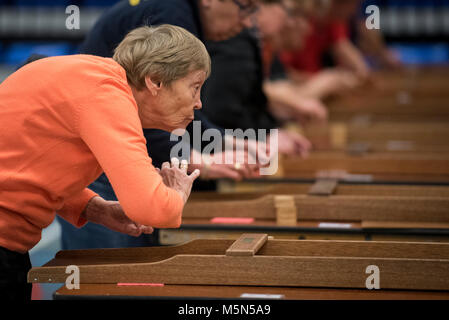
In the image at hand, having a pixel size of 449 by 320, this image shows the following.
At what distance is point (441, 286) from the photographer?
4.98 feet

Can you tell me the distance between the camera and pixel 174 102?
1604mm

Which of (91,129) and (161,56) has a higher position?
(161,56)

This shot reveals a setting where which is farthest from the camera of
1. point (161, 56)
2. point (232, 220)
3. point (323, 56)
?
point (323, 56)

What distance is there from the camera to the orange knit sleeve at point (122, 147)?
141 centimetres

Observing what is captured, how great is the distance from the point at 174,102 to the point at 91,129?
0.26 metres

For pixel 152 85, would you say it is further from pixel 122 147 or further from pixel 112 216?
pixel 112 216

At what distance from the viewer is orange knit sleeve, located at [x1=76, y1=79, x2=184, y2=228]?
1.41m

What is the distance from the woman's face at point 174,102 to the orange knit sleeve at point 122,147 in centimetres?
14

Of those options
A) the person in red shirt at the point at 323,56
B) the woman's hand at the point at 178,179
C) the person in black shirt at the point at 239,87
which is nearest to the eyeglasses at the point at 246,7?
the person in black shirt at the point at 239,87

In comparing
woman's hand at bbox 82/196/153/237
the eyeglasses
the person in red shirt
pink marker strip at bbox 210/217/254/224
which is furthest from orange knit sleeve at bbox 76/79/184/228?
the person in red shirt

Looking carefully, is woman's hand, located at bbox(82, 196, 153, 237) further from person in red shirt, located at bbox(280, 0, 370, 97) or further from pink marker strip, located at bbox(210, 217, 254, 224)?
person in red shirt, located at bbox(280, 0, 370, 97)

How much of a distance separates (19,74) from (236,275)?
0.70 metres

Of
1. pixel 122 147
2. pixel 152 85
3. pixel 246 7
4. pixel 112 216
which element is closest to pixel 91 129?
pixel 122 147
